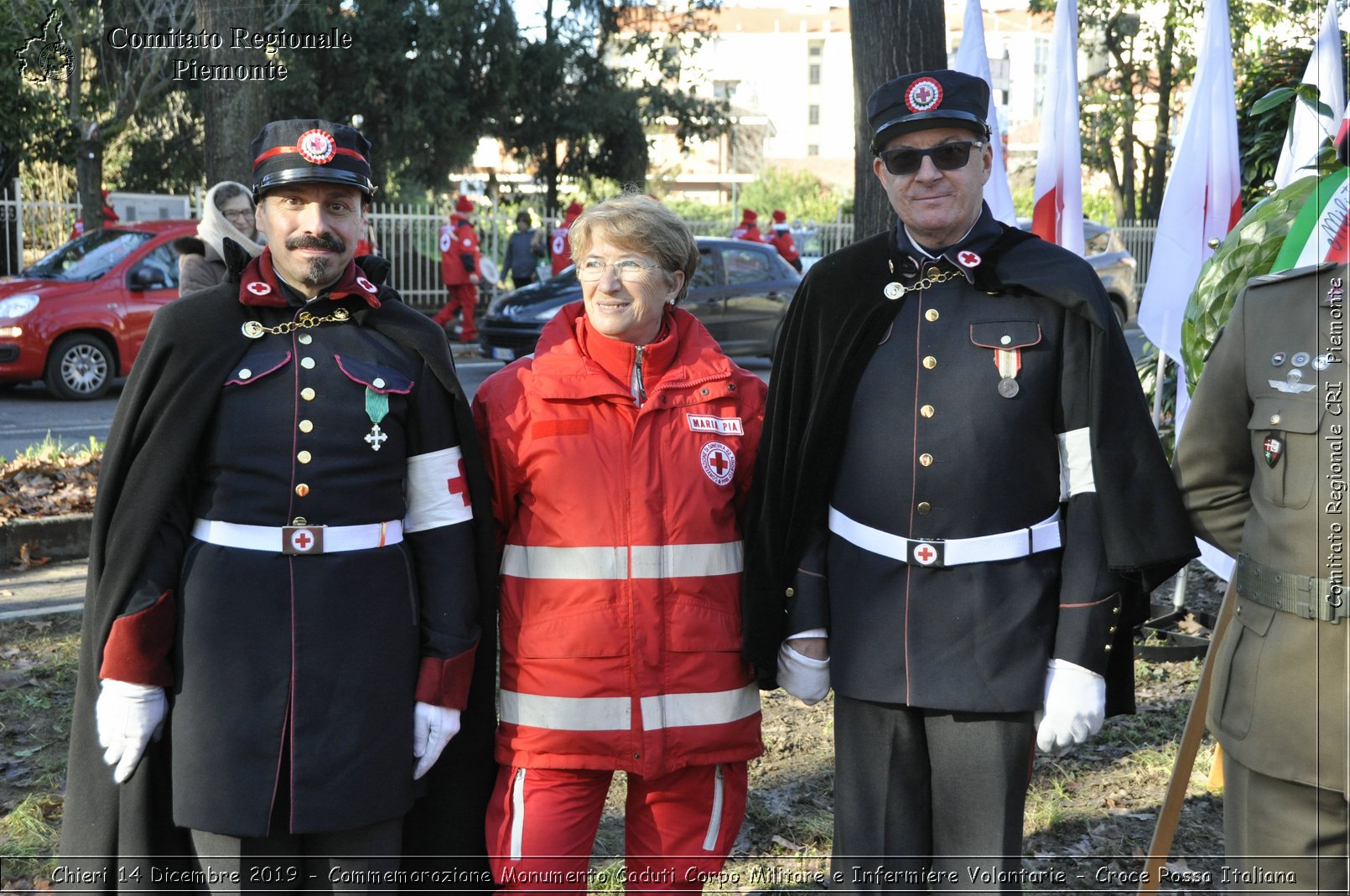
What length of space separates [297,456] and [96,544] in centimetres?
51

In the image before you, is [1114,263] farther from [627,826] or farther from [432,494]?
[432,494]

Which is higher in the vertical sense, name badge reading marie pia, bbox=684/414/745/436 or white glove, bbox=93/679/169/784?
name badge reading marie pia, bbox=684/414/745/436

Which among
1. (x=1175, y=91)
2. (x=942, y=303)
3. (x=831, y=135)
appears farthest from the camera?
(x=831, y=135)

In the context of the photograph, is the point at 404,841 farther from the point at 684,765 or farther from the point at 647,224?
the point at 647,224

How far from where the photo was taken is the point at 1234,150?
239 inches

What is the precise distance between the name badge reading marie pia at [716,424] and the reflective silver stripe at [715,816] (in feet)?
2.64

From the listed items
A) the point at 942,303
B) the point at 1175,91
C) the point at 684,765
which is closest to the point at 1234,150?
the point at 942,303

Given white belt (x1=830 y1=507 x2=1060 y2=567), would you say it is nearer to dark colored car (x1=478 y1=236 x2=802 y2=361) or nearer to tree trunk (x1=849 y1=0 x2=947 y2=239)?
tree trunk (x1=849 y1=0 x2=947 y2=239)

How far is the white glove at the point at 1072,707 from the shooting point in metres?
2.85

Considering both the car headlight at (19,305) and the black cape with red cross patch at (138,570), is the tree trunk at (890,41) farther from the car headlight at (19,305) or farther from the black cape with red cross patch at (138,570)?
the car headlight at (19,305)

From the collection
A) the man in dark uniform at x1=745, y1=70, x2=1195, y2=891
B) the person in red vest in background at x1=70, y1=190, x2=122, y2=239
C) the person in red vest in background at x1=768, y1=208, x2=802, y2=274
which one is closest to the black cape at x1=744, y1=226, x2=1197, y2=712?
the man in dark uniform at x1=745, y1=70, x2=1195, y2=891

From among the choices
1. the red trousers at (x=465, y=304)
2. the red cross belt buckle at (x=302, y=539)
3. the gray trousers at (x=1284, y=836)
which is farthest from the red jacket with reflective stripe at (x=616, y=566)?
the red trousers at (x=465, y=304)

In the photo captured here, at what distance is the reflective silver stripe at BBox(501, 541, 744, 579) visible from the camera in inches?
120

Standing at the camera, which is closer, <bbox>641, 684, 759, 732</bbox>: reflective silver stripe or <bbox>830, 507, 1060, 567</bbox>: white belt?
<bbox>830, 507, 1060, 567</bbox>: white belt
